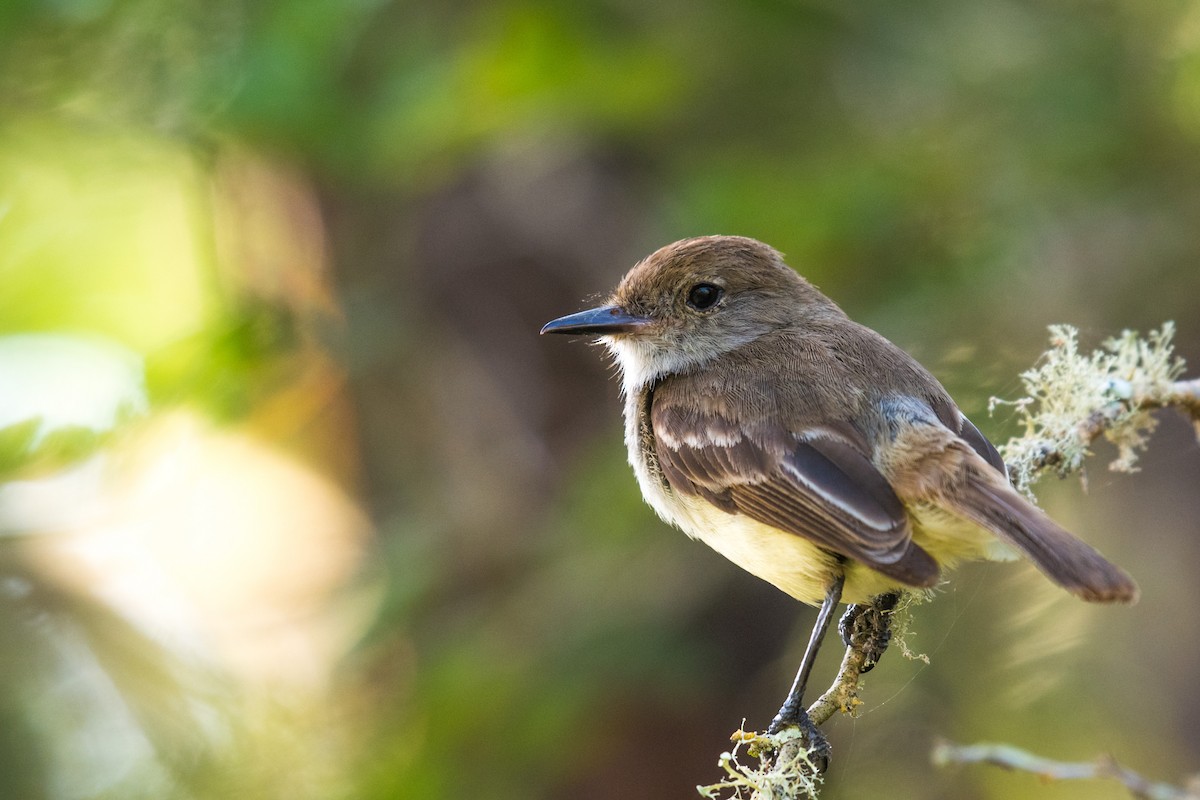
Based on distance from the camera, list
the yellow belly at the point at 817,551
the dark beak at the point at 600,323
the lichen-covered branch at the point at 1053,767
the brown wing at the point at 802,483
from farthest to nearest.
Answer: the dark beak at the point at 600,323
the yellow belly at the point at 817,551
the brown wing at the point at 802,483
the lichen-covered branch at the point at 1053,767

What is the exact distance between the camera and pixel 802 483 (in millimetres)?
3336

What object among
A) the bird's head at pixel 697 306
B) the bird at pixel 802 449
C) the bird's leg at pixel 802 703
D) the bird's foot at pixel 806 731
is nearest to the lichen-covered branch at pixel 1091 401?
the bird at pixel 802 449

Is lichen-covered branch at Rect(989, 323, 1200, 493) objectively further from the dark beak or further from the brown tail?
Result: the dark beak

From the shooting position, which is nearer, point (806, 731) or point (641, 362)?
point (806, 731)

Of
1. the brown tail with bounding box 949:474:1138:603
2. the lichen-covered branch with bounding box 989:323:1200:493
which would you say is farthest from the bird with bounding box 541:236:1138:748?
the lichen-covered branch with bounding box 989:323:1200:493

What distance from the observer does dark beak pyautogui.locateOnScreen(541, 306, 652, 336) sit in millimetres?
4219

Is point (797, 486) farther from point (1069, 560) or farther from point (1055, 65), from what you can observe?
point (1055, 65)

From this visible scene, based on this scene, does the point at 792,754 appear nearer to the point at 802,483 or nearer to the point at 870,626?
the point at 870,626

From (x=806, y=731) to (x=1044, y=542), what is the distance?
2.42 ft

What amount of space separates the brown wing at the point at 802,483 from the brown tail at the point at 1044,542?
18 centimetres

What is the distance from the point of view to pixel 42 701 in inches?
207

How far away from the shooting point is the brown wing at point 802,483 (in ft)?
9.98

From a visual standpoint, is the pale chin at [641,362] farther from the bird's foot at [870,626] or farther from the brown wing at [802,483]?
the bird's foot at [870,626]

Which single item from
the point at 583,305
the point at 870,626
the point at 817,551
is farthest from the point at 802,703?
the point at 583,305
